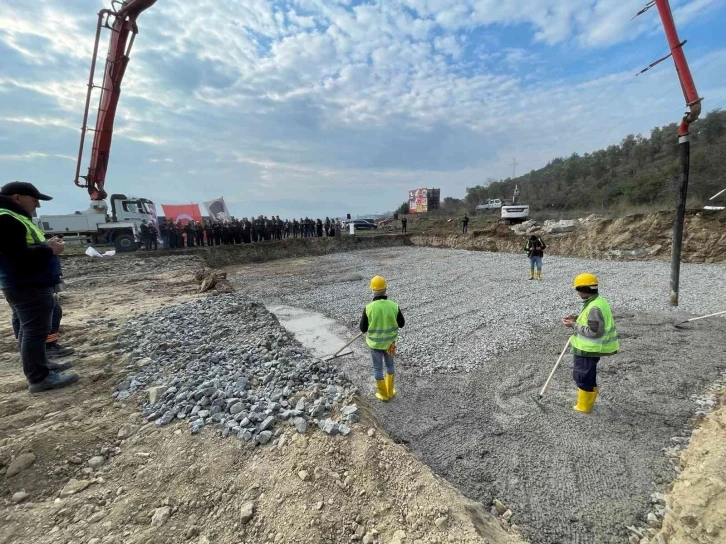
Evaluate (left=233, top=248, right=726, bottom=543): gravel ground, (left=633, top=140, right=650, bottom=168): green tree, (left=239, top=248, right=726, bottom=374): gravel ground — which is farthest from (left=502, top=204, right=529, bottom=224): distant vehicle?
(left=633, top=140, right=650, bottom=168): green tree

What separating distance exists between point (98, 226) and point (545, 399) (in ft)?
70.0

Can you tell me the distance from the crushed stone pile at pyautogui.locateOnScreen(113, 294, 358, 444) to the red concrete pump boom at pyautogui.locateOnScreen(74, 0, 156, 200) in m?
13.2

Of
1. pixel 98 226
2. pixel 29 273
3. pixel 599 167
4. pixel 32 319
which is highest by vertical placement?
pixel 599 167

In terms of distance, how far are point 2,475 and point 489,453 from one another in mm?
4133

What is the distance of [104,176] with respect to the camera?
627 inches

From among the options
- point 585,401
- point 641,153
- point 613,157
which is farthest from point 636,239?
point 613,157

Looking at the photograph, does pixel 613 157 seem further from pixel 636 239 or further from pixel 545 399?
pixel 545 399

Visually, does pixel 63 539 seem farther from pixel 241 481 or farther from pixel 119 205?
pixel 119 205

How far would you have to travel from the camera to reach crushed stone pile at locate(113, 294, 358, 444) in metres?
3.13

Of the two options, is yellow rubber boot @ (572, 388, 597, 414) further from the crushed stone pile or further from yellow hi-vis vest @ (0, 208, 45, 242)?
yellow hi-vis vest @ (0, 208, 45, 242)

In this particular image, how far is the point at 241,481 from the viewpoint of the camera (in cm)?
251

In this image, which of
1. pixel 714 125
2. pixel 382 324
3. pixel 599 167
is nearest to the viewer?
pixel 382 324

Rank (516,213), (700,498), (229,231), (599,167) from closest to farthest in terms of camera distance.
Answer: (700,498) < (229,231) < (516,213) < (599,167)

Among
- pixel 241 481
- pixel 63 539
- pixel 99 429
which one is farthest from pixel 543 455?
pixel 99 429
